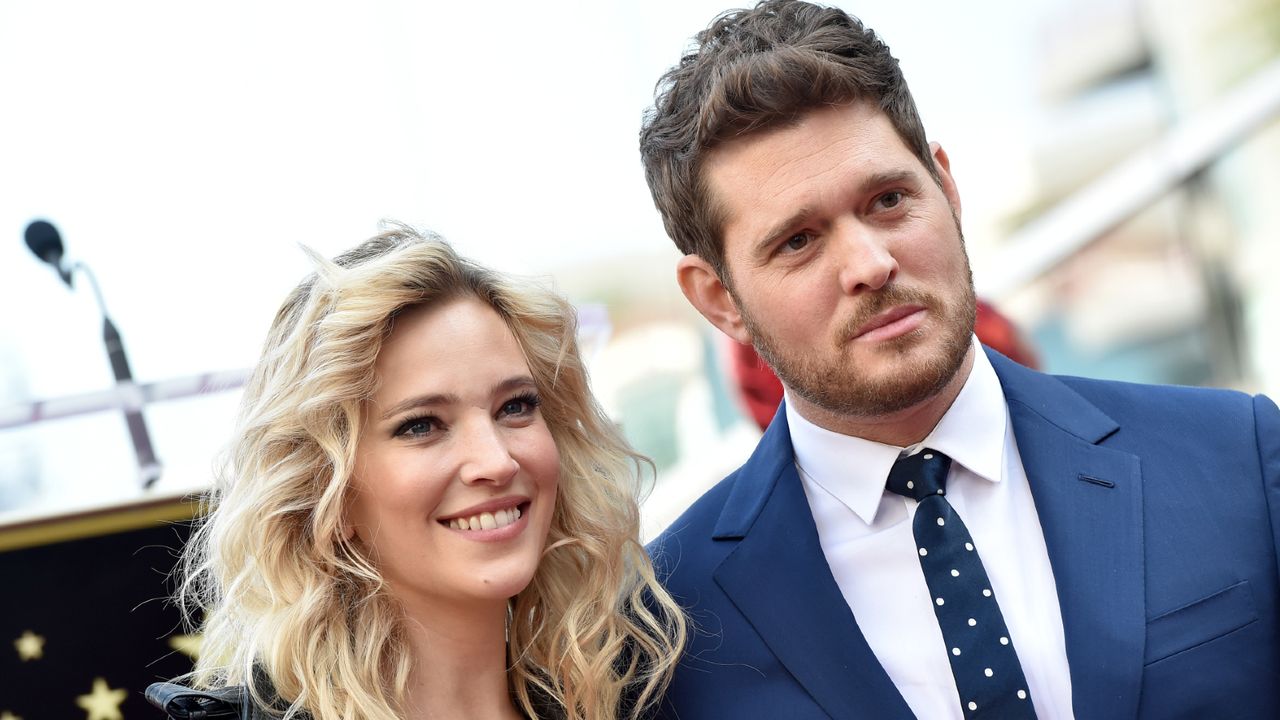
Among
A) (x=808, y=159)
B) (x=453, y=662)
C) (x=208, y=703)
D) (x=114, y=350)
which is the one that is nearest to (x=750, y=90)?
(x=808, y=159)

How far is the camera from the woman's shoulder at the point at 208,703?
1.62m

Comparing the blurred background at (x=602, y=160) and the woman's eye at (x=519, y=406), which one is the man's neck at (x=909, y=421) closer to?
the woman's eye at (x=519, y=406)

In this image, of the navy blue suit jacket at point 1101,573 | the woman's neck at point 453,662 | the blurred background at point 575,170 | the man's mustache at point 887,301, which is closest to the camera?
the navy blue suit jacket at point 1101,573

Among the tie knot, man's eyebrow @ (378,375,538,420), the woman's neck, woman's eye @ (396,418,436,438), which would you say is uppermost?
man's eyebrow @ (378,375,538,420)

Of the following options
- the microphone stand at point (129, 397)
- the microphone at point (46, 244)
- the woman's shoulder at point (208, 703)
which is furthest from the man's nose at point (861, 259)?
the microphone at point (46, 244)

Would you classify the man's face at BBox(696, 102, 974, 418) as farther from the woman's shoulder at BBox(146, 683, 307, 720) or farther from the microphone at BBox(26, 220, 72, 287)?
the microphone at BBox(26, 220, 72, 287)

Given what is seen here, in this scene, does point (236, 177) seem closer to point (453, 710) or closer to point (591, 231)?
point (591, 231)

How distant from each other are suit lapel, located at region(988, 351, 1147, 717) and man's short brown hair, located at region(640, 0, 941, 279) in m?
0.42

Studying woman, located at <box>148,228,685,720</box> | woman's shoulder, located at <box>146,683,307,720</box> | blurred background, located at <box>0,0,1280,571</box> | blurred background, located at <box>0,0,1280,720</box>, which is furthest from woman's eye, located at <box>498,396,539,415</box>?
blurred background, located at <box>0,0,1280,571</box>

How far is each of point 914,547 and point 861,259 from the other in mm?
424

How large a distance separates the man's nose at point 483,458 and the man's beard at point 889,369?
1.44 feet

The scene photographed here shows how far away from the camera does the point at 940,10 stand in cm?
384

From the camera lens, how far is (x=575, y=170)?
3.77m

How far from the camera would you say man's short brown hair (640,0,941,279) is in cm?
182
